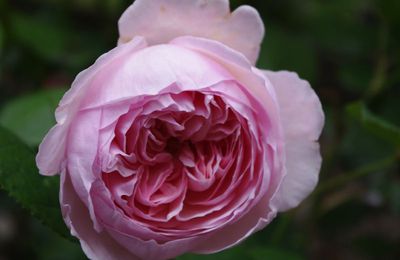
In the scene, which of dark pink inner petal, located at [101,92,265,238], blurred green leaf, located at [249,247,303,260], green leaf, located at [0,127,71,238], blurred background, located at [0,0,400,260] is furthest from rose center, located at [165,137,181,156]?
blurred background, located at [0,0,400,260]

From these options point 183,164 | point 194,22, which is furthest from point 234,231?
point 194,22

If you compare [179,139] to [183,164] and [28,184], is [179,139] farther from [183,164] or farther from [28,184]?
[28,184]

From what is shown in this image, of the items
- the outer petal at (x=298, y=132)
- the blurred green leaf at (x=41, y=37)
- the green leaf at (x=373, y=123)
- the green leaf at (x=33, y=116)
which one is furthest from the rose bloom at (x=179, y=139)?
the blurred green leaf at (x=41, y=37)

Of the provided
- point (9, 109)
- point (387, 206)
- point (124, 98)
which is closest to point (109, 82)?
point (124, 98)

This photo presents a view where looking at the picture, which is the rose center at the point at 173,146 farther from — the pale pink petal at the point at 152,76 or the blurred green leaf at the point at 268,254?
the blurred green leaf at the point at 268,254

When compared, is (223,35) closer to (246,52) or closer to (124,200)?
(246,52)

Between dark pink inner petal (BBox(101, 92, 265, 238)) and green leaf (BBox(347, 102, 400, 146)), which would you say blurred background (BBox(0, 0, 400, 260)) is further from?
dark pink inner petal (BBox(101, 92, 265, 238))
